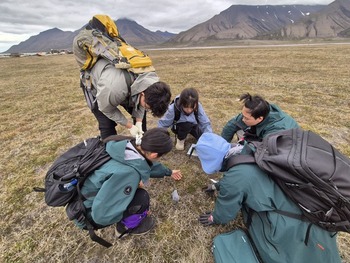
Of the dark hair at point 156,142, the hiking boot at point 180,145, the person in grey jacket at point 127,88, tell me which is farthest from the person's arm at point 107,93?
the hiking boot at point 180,145

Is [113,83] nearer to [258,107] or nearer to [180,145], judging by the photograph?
[258,107]

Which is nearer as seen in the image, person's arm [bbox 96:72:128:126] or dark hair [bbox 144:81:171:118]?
dark hair [bbox 144:81:171:118]

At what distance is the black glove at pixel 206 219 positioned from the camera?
3.15 metres

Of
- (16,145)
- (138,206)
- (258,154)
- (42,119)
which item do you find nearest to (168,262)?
(138,206)

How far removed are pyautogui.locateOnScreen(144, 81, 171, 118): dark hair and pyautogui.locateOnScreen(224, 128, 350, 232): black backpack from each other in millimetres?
1368

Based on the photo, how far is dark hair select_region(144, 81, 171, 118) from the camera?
2730 millimetres

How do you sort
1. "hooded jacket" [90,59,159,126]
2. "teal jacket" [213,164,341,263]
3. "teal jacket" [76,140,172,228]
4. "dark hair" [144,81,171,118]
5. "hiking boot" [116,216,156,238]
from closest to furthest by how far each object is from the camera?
"teal jacket" [213,164,341,263] < "teal jacket" [76,140,172,228] < "dark hair" [144,81,171,118] < "hooded jacket" [90,59,159,126] < "hiking boot" [116,216,156,238]

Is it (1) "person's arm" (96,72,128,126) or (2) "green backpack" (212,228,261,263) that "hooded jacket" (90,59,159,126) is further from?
(2) "green backpack" (212,228,261,263)

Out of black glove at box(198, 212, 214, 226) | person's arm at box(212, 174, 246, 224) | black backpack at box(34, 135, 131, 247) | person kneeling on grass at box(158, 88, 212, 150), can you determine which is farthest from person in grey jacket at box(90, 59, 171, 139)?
black glove at box(198, 212, 214, 226)

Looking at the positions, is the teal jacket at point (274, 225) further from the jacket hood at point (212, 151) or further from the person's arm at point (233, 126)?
the person's arm at point (233, 126)

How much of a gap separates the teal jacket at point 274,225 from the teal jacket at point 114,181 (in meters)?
1.07

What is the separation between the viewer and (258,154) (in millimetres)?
2207

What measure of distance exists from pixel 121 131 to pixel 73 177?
3.87m

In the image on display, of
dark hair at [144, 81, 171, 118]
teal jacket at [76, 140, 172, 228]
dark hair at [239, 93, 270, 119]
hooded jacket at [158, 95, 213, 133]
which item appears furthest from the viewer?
hooded jacket at [158, 95, 213, 133]
